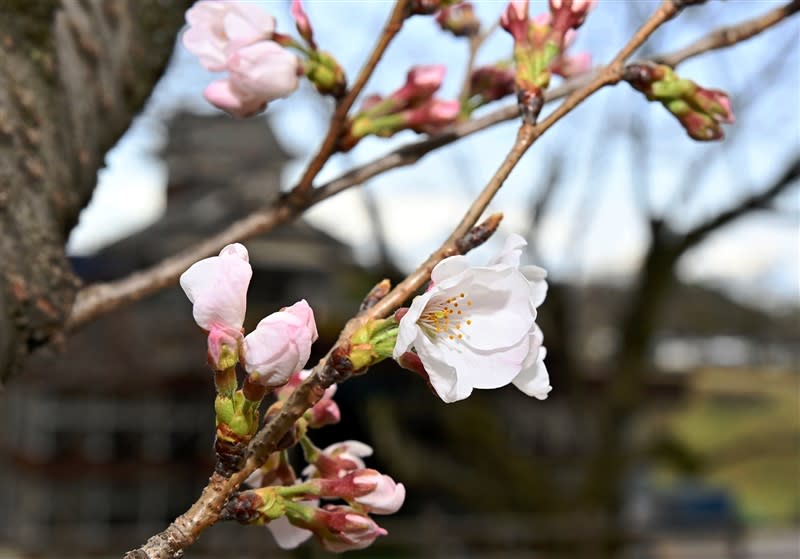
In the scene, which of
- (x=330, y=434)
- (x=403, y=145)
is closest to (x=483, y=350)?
(x=403, y=145)

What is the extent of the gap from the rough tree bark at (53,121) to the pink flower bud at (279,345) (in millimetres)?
433

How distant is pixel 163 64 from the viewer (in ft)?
3.49

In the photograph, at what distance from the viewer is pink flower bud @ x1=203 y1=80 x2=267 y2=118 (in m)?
0.79

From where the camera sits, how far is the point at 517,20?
0.72 meters

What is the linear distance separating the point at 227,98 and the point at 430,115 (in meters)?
0.21

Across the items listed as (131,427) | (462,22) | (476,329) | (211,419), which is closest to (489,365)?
(476,329)

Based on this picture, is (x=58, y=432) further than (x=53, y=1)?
Yes

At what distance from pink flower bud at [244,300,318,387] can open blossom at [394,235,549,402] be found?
54 mm

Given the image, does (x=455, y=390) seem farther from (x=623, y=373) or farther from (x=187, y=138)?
(x=187, y=138)

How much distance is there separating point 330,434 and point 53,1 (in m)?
7.17

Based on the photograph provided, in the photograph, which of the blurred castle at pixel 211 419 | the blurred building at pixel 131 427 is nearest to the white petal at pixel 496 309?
the blurred castle at pixel 211 419

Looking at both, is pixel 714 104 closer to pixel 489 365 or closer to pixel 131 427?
pixel 489 365

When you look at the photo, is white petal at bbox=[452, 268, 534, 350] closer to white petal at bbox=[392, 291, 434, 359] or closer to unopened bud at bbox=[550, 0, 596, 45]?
white petal at bbox=[392, 291, 434, 359]

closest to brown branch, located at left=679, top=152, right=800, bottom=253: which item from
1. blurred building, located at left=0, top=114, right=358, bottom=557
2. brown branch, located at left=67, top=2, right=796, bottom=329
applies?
blurred building, located at left=0, top=114, right=358, bottom=557
